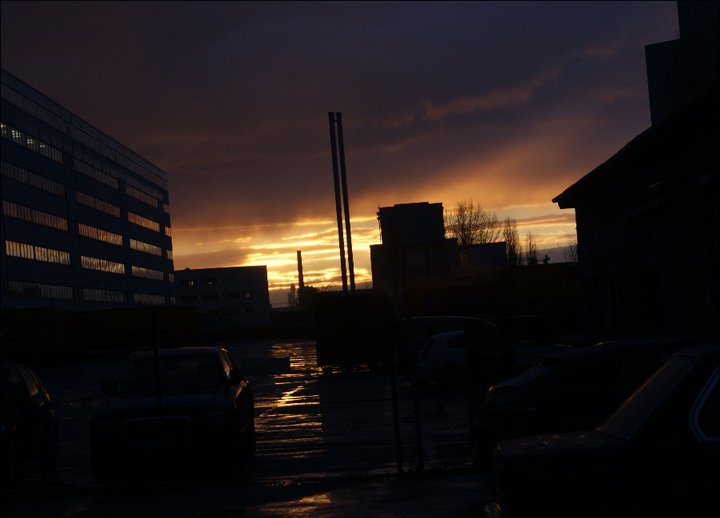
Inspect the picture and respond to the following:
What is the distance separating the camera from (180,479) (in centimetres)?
1338

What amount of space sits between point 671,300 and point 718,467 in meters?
14.4

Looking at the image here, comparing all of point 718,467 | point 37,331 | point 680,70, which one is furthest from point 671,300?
point 37,331

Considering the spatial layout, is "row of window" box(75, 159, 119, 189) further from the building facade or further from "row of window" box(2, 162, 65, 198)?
"row of window" box(2, 162, 65, 198)

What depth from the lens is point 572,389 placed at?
33.3 feet

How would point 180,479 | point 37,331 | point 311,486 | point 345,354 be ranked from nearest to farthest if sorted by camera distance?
point 311,486 < point 180,479 < point 345,354 < point 37,331

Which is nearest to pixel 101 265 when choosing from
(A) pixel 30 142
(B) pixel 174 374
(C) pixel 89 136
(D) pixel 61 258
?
(D) pixel 61 258

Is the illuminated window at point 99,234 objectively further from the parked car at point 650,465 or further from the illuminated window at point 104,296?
the parked car at point 650,465

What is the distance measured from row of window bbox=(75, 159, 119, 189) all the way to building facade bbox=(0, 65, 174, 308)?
0.10 m

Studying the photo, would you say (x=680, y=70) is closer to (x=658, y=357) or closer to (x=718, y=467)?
(x=658, y=357)

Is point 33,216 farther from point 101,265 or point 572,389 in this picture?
point 572,389

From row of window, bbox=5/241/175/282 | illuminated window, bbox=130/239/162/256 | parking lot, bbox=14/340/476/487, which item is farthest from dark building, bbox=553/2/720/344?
illuminated window, bbox=130/239/162/256

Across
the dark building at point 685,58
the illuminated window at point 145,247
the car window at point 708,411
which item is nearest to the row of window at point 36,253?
the illuminated window at point 145,247

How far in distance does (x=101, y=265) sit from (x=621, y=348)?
91.1 m

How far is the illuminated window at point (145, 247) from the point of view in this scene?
359 ft
